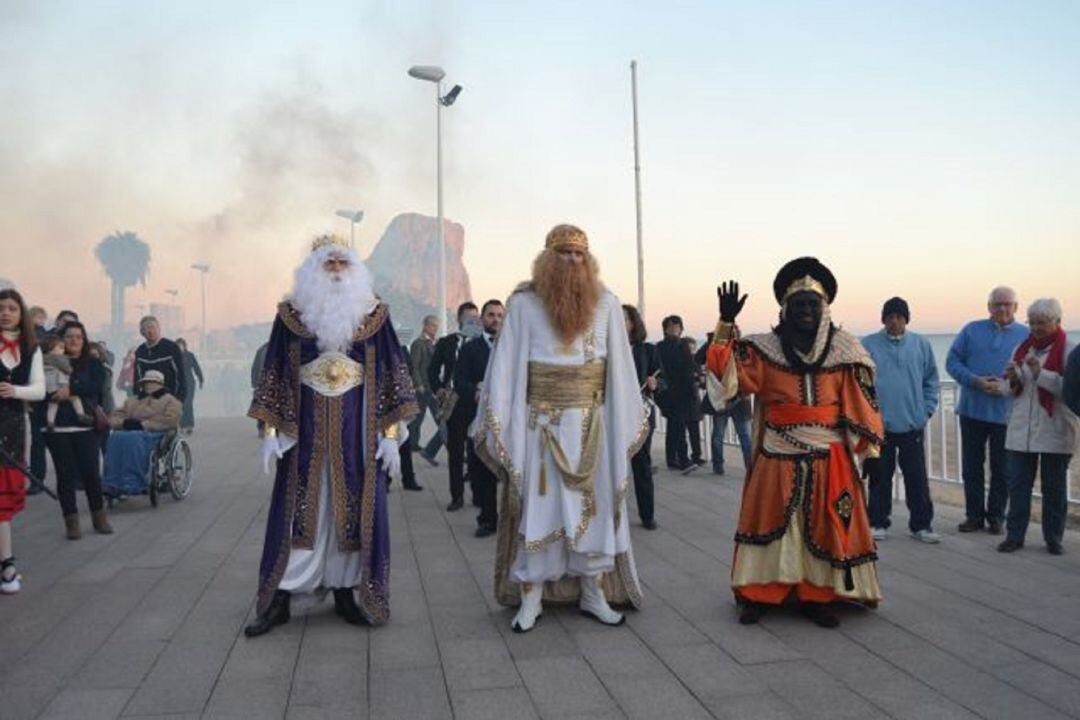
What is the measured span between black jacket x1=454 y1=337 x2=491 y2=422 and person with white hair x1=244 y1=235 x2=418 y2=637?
3059 mm

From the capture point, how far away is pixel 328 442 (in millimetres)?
4711

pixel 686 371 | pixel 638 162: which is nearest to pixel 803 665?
pixel 686 371

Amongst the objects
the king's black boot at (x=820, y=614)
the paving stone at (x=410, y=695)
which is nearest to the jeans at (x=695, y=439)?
the king's black boot at (x=820, y=614)

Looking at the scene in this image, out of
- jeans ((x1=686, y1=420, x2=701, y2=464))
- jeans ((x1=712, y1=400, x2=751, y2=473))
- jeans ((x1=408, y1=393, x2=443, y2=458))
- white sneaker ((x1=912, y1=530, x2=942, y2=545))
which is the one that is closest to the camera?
white sneaker ((x1=912, y1=530, x2=942, y2=545))

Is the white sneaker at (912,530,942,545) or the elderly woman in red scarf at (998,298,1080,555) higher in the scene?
the elderly woman in red scarf at (998,298,1080,555)

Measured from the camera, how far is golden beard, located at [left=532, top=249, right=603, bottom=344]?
466 centimetres

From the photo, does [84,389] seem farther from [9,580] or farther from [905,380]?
[905,380]

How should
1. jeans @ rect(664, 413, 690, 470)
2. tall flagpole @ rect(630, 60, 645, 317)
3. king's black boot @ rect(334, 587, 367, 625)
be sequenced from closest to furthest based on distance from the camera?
king's black boot @ rect(334, 587, 367, 625) < jeans @ rect(664, 413, 690, 470) < tall flagpole @ rect(630, 60, 645, 317)

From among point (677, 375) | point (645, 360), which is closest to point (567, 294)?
point (645, 360)

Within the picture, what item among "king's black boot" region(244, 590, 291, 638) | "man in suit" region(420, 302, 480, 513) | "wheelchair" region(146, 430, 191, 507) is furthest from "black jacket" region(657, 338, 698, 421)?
"king's black boot" region(244, 590, 291, 638)

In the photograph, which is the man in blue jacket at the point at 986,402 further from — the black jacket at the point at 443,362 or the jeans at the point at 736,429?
the black jacket at the point at 443,362

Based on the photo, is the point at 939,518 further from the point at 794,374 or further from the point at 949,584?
the point at 794,374

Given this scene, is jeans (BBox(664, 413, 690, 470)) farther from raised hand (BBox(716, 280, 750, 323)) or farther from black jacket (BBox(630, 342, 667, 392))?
raised hand (BBox(716, 280, 750, 323))

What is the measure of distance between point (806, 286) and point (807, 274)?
0.09 m
